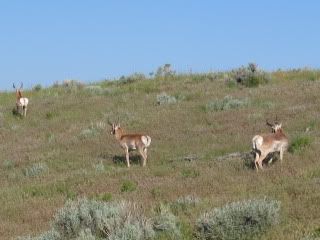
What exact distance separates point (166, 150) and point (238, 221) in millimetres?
10627

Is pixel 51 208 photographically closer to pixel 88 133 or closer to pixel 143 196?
pixel 143 196

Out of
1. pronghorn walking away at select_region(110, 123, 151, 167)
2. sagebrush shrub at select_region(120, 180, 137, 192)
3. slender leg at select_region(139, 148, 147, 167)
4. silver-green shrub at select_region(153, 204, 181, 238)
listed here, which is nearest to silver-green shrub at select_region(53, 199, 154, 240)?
silver-green shrub at select_region(153, 204, 181, 238)

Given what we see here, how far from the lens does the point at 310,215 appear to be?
395 inches

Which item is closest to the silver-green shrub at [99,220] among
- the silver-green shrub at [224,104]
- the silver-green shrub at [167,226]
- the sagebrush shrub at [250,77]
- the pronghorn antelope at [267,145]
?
the silver-green shrub at [167,226]

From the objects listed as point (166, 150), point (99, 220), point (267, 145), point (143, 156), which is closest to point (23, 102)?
point (166, 150)

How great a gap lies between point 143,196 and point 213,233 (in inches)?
194

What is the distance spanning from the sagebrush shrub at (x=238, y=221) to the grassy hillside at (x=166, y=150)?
21cm

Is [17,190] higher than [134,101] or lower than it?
lower

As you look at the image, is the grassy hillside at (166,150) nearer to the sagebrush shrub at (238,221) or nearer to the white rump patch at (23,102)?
the sagebrush shrub at (238,221)

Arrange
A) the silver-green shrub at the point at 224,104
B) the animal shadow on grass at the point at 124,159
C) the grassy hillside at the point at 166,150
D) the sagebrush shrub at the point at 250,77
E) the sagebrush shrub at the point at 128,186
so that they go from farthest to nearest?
the sagebrush shrub at the point at 250,77
the silver-green shrub at the point at 224,104
the animal shadow on grass at the point at 124,159
the sagebrush shrub at the point at 128,186
the grassy hillside at the point at 166,150

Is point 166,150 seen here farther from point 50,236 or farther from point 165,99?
point 50,236

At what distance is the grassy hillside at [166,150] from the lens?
12.7 m

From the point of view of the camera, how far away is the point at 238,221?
9312mm

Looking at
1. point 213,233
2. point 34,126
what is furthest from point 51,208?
point 34,126
